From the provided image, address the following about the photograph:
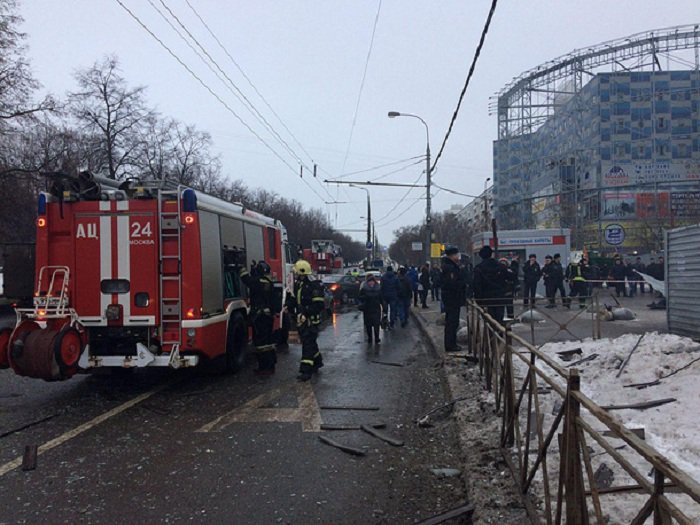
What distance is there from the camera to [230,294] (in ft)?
29.6

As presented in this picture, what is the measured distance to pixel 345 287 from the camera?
2616 centimetres

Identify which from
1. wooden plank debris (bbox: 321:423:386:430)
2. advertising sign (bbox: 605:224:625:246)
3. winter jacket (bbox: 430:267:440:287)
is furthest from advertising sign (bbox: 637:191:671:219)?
wooden plank debris (bbox: 321:423:386:430)

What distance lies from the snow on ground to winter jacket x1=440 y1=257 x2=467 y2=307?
174 cm

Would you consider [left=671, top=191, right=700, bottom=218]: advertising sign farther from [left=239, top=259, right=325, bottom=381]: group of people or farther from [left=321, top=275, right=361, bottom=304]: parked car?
[left=239, top=259, right=325, bottom=381]: group of people

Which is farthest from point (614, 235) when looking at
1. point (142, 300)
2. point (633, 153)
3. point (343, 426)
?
point (633, 153)

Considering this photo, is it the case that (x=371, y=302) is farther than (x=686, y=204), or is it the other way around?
(x=686, y=204)

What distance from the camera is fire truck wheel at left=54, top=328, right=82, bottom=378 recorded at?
6.93m

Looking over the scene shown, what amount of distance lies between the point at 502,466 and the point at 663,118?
49.9 metres

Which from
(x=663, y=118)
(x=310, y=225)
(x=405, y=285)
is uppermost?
(x=663, y=118)

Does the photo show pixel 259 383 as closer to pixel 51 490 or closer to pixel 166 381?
pixel 166 381

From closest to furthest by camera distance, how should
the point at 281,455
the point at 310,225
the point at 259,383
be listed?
1. the point at 281,455
2. the point at 259,383
3. the point at 310,225

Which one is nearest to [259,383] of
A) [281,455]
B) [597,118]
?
[281,455]

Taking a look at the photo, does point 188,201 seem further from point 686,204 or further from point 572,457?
point 686,204

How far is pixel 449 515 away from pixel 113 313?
537cm
